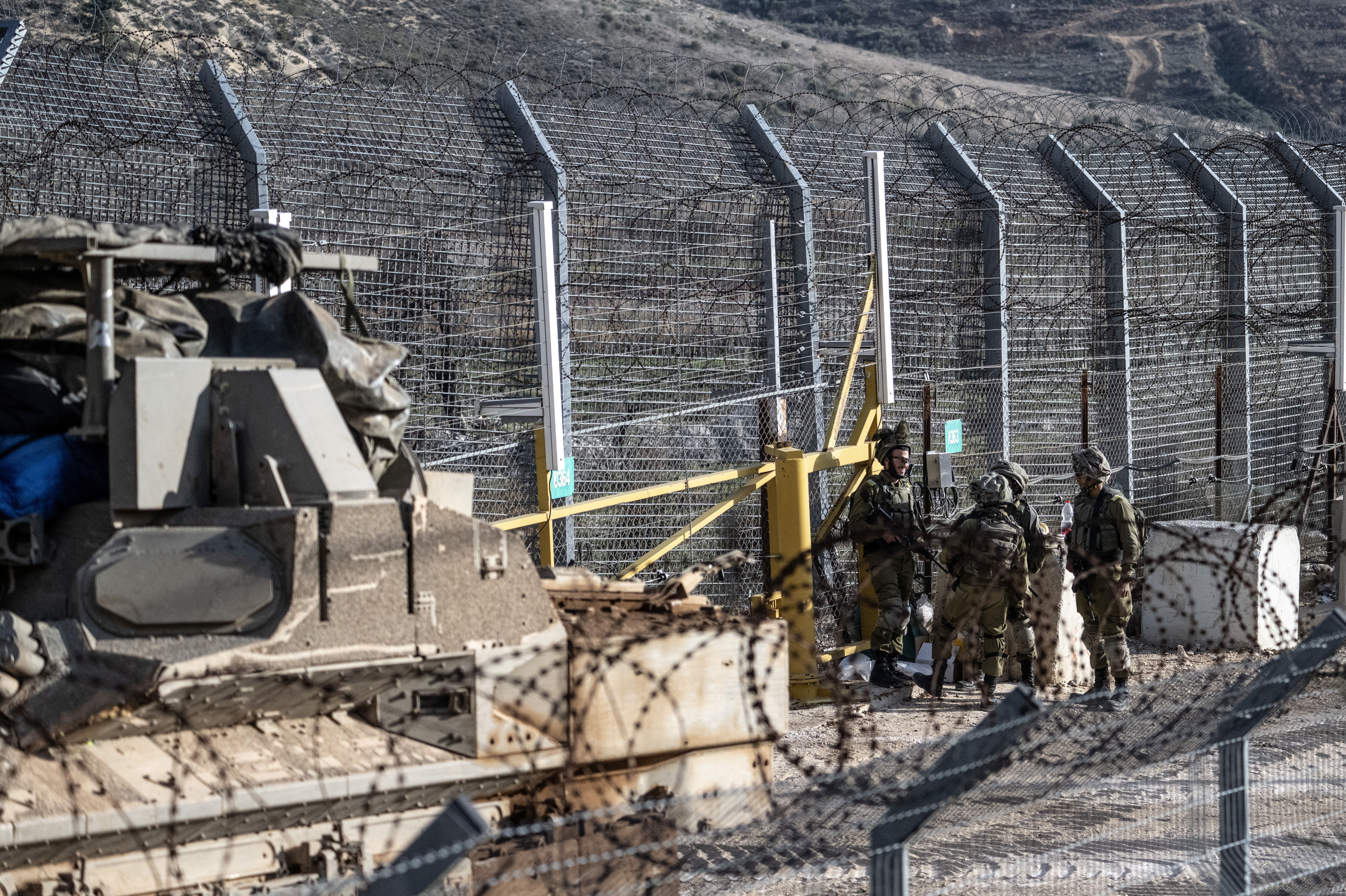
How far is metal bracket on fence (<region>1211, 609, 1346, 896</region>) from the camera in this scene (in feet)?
13.7

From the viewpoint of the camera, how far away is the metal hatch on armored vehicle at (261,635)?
13.7ft

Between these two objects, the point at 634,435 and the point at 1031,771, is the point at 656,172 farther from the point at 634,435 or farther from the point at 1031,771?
the point at 1031,771

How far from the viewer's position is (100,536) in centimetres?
461

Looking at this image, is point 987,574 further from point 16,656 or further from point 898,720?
point 16,656

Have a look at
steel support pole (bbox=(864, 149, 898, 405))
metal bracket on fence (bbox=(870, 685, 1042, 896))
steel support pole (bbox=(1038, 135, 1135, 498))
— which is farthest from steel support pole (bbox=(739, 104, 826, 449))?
metal bracket on fence (bbox=(870, 685, 1042, 896))

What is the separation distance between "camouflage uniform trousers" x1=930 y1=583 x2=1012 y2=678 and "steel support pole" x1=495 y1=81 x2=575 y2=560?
2.45m

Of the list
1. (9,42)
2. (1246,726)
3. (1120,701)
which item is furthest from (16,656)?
(9,42)

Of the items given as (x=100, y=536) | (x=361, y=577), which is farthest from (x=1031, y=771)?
(x=100, y=536)

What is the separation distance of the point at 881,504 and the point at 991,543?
1002 mm

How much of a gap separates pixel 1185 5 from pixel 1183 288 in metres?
44.9

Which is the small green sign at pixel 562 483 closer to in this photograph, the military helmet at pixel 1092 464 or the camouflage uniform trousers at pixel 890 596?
the camouflage uniform trousers at pixel 890 596

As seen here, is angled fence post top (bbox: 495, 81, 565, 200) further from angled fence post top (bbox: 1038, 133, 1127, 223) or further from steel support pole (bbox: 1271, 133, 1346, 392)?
steel support pole (bbox: 1271, 133, 1346, 392)

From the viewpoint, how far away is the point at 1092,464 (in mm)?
8930

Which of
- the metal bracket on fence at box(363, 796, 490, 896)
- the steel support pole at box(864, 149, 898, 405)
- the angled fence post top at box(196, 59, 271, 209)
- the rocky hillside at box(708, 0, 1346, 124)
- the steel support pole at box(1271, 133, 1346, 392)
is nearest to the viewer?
the metal bracket on fence at box(363, 796, 490, 896)
